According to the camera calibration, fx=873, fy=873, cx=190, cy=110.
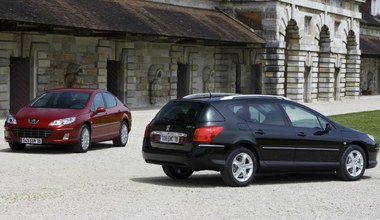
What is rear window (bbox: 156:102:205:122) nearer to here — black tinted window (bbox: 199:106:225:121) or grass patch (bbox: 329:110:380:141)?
black tinted window (bbox: 199:106:225:121)

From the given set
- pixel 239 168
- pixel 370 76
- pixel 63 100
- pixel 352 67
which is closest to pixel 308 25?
pixel 352 67

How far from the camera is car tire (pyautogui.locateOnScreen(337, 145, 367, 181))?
13484mm

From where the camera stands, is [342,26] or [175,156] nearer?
[175,156]

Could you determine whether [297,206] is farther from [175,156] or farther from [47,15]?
[47,15]

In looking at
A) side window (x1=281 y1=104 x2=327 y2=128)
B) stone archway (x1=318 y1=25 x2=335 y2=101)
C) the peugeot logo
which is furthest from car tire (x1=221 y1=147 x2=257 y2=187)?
stone archway (x1=318 y1=25 x2=335 y2=101)

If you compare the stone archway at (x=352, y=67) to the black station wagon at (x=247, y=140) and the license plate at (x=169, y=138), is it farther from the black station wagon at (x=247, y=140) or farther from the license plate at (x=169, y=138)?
the license plate at (x=169, y=138)

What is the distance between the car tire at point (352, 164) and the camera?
13.5 meters

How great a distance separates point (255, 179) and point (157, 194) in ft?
8.08

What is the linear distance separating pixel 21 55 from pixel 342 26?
1158 inches

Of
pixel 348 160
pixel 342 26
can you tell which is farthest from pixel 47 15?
pixel 342 26

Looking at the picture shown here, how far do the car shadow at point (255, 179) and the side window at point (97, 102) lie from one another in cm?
502

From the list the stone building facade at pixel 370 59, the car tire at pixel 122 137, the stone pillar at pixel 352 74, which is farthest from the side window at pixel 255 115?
the stone building facade at pixel 370 59

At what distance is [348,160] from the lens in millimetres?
13594

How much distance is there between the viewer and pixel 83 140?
17797 millimetres
